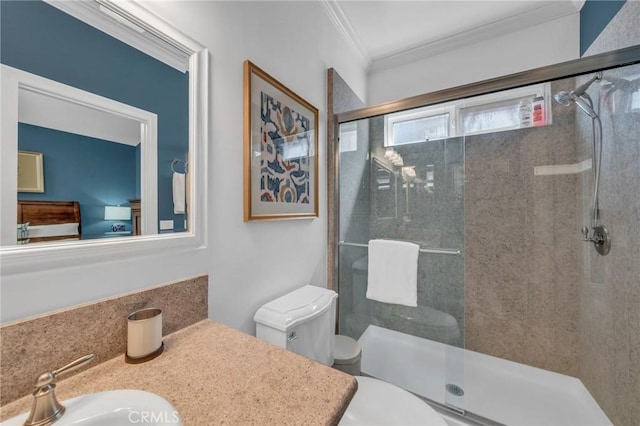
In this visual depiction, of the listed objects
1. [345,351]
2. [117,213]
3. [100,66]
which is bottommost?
[345,351]

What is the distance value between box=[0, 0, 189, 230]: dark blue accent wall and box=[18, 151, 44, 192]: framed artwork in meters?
0.20

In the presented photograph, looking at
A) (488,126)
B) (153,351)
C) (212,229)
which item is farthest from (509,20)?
(153,351)

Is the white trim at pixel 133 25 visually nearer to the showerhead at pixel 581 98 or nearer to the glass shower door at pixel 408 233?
the glass shower door at pixel 408 233

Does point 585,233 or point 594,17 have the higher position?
point 594,17

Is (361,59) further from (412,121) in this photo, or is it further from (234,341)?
(234,341)

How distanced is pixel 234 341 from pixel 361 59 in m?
2.34

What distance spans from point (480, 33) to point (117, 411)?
277 cm

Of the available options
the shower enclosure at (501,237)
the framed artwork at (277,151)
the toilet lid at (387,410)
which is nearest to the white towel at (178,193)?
the framed artwork at (277,151)

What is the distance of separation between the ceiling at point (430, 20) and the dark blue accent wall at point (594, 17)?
111mm

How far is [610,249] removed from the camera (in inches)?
49.1

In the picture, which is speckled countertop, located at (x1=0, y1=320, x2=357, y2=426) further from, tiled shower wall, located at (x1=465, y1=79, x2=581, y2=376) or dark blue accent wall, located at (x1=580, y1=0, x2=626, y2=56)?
dark blue accent wall, located at (x1=580, y1=0, x2=626, y2=56)

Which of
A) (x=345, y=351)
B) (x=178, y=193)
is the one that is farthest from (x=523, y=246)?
(x=178, y=193)

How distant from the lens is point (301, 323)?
105 cm

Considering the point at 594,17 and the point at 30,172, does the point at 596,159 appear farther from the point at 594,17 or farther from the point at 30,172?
the point at 30,172
